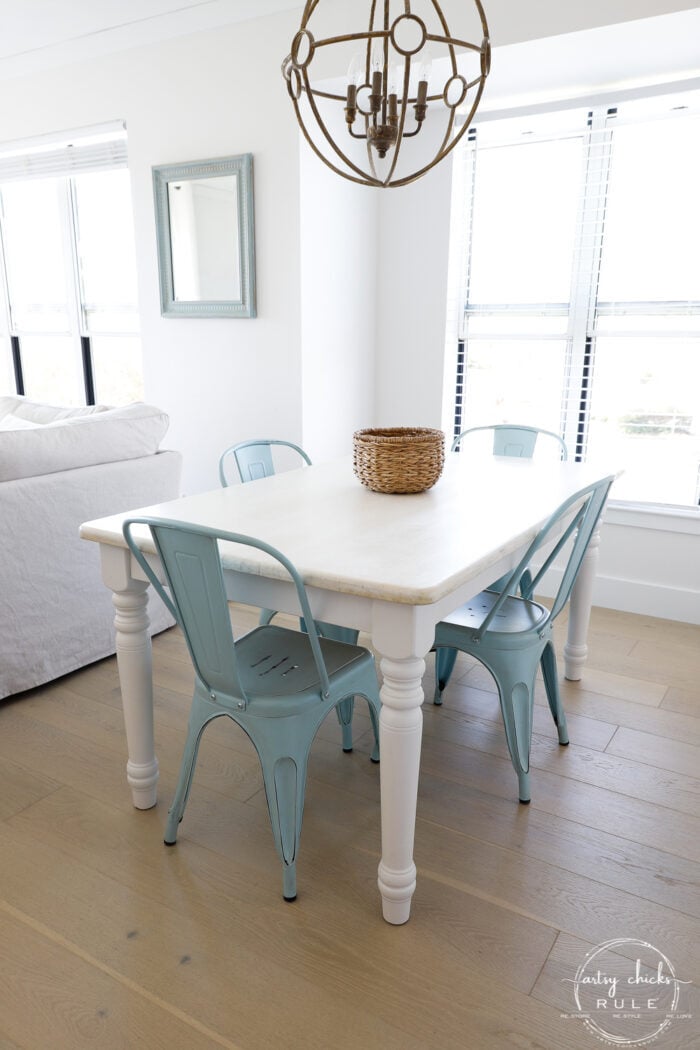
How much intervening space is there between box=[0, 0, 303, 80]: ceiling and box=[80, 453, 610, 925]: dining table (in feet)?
7.32

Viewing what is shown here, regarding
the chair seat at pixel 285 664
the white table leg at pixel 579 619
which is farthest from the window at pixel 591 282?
the chair seat at pixel 285 664

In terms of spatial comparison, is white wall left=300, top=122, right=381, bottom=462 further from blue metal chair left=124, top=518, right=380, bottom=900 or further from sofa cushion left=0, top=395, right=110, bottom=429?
blue metal chair left=124, top=518, right=380, bottom=900

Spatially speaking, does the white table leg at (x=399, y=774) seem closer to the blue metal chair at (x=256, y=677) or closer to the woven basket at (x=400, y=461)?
the blue metal chair at (x=256, y=677)

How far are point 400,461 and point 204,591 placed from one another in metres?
0.82

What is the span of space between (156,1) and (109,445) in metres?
1.98

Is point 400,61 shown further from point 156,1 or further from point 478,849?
point 478,849

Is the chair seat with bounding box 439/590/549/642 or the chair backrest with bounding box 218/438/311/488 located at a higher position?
the chair backrest with bounding box 218/438/311/488

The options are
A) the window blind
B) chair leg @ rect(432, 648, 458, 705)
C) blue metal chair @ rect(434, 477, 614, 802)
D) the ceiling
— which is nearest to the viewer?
blue metal chair @ rect(434, 477, 614, 802)

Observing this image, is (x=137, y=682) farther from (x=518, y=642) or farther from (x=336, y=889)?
(x=518, y=642)

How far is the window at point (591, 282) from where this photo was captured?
3.25 m

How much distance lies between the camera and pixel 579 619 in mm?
2705

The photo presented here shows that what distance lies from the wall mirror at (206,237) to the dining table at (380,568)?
4.97 feet

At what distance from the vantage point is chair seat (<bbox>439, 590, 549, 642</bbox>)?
1.99m

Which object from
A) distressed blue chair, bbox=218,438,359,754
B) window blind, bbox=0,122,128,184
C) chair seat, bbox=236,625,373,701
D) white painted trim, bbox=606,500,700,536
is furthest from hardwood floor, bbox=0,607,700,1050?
window blind, bbox=0,122,128,184
